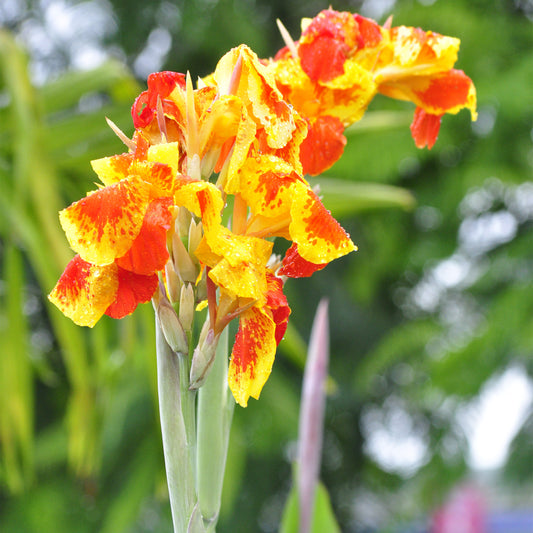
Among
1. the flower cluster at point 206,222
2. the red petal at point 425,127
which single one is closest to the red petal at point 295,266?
the flower cluster at point 206,222

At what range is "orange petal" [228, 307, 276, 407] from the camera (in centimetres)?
20

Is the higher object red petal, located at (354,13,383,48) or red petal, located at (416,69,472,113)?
red petal, located at (354,13,383,48)

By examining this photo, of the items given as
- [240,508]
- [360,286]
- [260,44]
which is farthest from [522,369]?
[260,44]

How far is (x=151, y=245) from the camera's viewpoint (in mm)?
190

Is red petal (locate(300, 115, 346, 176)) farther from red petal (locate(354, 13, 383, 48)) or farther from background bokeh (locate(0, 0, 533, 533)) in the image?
background bokeh (locate(0, 0, 533, 533))

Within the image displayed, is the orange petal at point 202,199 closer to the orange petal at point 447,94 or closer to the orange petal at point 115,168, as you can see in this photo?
the orange petal at point 115,168

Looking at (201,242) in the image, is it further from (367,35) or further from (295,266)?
(367,35)

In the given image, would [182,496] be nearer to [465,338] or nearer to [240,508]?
[465,338]

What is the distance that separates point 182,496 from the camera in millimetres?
215

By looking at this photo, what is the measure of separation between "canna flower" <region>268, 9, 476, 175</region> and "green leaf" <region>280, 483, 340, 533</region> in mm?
203

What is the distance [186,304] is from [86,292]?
0.10 ft

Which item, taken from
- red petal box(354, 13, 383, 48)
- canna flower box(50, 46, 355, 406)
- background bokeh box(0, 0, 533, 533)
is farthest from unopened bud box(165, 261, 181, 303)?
background bokeh box(0, 0, 533, 533)

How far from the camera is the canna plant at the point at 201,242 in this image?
193 mm

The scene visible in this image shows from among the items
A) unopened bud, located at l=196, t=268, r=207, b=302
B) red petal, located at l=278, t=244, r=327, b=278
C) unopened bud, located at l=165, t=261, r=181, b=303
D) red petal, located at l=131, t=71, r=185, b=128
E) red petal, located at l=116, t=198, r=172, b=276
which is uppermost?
red petal, located at l=131, t=71, r=185, b=128
